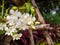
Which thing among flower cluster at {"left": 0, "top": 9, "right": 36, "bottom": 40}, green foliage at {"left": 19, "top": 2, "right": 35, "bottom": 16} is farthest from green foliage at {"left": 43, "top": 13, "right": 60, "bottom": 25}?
flower cluster at {"left": 0, "top": 9, "right": 36, "bottom": 40}

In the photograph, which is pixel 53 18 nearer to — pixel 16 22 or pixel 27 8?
pixel 27 8

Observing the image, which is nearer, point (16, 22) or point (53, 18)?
point (16, 22)

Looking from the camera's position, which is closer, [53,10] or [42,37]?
→ [42,37]

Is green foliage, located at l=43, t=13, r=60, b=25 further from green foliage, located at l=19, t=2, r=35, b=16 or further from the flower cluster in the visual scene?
the flower cluster

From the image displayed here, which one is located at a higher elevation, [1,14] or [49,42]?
[1,14]

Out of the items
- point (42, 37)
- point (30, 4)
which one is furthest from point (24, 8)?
point (42, 37)

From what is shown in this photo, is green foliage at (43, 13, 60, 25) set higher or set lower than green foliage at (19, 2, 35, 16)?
lower

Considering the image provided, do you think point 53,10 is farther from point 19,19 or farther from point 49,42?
point 19,19

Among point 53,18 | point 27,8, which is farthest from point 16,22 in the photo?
point 53,18
